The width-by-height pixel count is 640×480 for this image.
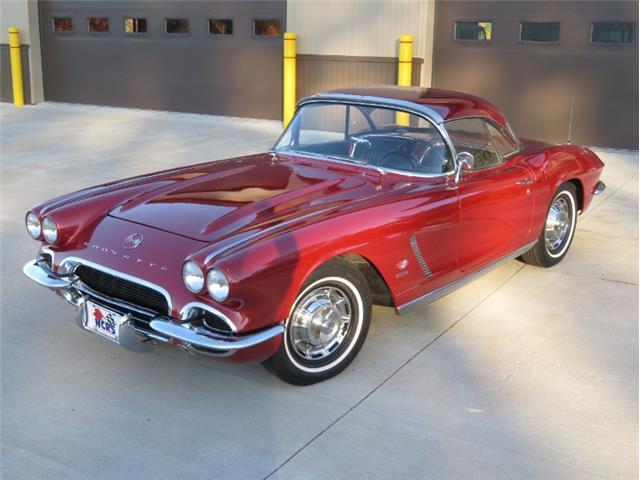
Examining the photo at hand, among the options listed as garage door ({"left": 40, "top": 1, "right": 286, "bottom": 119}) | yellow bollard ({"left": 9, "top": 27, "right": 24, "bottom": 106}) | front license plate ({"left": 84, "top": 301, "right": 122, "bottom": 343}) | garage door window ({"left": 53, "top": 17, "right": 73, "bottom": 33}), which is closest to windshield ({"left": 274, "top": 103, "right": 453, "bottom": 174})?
front license plate ({"left": 84, "top": 301, "right": 122, "bottom": 343})

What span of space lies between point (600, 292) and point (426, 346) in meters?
1.71

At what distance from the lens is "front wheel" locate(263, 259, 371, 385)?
3672 millimetres

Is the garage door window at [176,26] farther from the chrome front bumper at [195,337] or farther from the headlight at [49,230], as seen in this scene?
the chrome front bumper at [195,337]

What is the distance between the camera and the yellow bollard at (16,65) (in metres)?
16.2

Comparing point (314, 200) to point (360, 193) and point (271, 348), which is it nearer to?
point (360, 193)

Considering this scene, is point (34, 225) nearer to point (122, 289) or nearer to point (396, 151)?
point (122, 289)

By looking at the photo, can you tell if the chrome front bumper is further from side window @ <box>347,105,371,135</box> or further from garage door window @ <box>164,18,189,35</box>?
garage door window @ <box>164,18,189,35</box>

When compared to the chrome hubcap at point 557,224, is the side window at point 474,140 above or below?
above

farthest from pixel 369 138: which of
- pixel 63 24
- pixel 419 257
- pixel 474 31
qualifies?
pixel 63 24

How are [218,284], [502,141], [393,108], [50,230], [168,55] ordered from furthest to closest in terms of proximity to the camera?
[168,55], [502,141], [393,108], [50,230], [218,284]

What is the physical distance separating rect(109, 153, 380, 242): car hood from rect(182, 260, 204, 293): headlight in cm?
23

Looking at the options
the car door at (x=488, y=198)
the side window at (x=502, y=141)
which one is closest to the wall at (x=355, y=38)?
the side window at (x=502, y=141)

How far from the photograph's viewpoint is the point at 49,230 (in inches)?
160

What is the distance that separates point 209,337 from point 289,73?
33.4 feet
